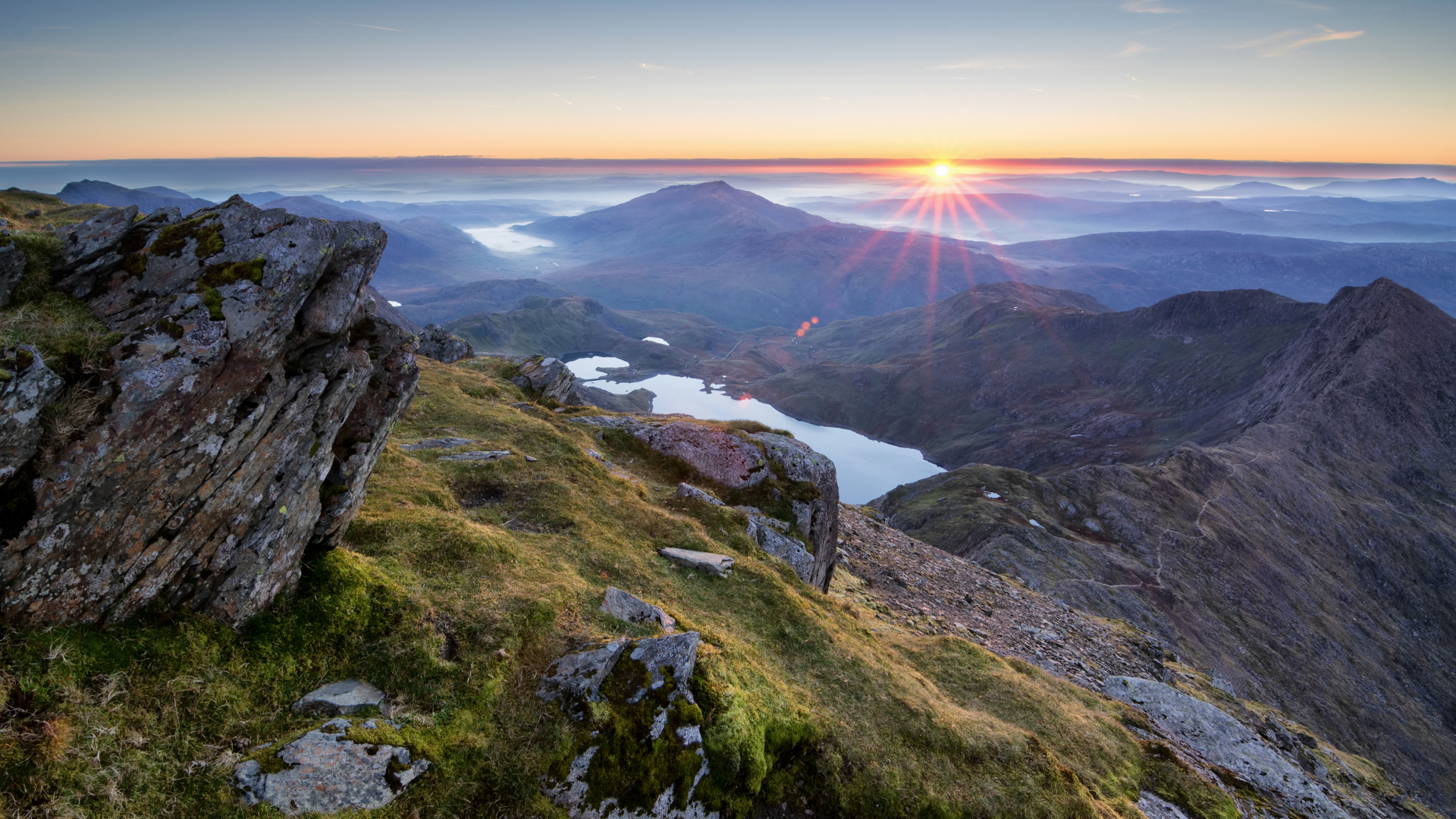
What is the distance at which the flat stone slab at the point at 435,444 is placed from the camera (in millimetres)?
27250

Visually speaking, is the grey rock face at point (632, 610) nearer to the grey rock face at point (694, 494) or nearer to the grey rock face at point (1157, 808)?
the grey rock face at point (694, 494)

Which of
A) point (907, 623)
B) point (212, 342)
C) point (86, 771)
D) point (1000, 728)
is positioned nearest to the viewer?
point (86, 771)

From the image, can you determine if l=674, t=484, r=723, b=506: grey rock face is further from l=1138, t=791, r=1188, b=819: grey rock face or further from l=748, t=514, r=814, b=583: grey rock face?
l=1138, t=791, r=1188, b=819: grey rock face

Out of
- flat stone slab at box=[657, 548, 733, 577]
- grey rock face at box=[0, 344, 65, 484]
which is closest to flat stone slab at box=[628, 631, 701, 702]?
flat stone slab at box=[657, 548, 733, 577]

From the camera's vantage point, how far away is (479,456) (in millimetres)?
27484

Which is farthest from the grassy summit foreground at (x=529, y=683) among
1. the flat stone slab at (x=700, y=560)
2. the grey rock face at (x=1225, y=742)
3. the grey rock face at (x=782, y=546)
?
the grey rock face at (x=1225, y=742)

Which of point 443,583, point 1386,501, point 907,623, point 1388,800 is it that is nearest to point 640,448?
point 907,623

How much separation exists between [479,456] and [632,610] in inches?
524

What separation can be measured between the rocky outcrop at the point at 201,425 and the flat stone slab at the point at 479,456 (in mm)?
11160

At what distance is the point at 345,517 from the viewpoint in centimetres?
1566

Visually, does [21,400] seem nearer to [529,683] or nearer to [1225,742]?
[529,683]

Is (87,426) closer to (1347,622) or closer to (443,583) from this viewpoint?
(443,583)

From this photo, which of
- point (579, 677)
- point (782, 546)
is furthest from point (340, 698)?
point (782, 546)

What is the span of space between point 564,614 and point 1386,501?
207334 millimetres
